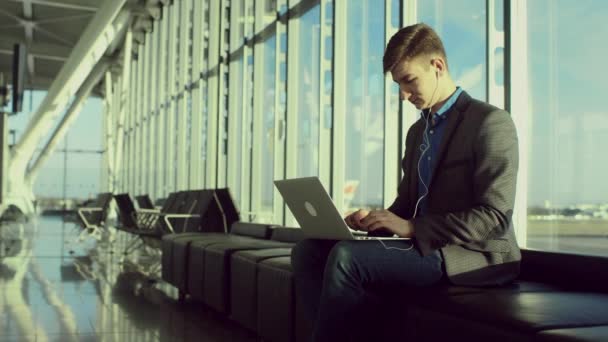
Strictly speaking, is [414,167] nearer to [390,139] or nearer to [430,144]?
[430,144]

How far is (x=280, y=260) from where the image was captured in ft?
11.7

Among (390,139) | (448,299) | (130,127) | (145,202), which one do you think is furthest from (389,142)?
(130,127)

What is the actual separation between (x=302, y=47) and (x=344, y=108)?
54.8 inches

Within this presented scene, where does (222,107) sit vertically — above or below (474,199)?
above

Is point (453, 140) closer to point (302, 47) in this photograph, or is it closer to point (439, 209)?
point (439, 209)

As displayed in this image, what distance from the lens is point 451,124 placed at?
8.07 feet

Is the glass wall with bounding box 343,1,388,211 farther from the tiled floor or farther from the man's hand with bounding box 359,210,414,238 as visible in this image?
the man's hand with bounding box 359,210,414,238

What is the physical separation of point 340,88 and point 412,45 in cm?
367

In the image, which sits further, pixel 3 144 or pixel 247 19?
pixel 3 144

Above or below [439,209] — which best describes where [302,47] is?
above

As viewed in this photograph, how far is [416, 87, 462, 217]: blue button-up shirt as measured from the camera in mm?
2533

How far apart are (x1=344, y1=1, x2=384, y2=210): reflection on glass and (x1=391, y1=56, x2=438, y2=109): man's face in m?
2.97

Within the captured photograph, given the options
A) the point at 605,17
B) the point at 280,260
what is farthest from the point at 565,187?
the point at 280,260

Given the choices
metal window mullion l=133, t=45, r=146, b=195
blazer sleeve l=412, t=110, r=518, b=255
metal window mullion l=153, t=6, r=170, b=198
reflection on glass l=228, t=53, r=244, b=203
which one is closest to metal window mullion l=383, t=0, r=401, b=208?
blazer sleeve l=412, t=110, r=518, b=255
